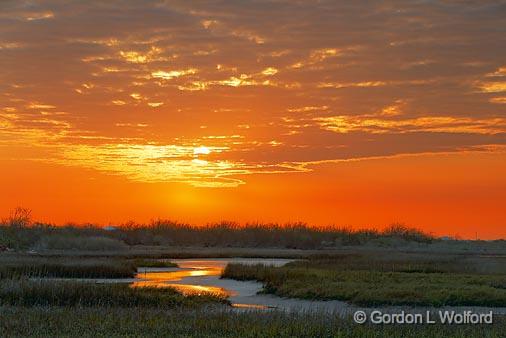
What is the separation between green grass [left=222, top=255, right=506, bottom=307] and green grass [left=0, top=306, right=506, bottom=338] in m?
7.33

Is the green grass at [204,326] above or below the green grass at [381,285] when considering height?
below

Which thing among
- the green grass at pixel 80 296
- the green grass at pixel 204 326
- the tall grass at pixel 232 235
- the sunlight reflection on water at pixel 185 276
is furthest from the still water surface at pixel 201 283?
the tall grass at pixel 232 235

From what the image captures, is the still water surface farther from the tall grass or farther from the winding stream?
the tall grass

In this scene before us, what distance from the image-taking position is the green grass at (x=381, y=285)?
30422 mm

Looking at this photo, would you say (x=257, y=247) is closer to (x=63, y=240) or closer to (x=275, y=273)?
(x=63, y=240)

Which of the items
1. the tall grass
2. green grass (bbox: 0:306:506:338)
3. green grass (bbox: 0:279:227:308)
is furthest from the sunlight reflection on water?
the tall grass

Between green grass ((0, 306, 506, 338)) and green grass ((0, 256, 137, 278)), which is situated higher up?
green grass ((0, 256, 137, 278))

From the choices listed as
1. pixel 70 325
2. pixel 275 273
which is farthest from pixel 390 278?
pixel 70 325

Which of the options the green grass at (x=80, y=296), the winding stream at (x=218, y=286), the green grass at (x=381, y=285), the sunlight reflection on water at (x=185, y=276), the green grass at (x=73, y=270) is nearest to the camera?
the green grass at (x=80, y=296)

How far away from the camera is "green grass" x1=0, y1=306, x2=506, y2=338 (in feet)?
64.4

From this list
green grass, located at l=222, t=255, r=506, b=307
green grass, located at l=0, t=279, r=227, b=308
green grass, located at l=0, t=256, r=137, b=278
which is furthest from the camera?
green grass, located at l=0, t=256, r=137, b=278

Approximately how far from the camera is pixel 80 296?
28.6 m

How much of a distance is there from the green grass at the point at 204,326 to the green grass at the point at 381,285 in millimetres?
7326

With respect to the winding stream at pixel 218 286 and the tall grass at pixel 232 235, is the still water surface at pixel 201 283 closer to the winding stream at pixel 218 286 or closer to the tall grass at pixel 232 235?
the winding stream at pixel 218 286
